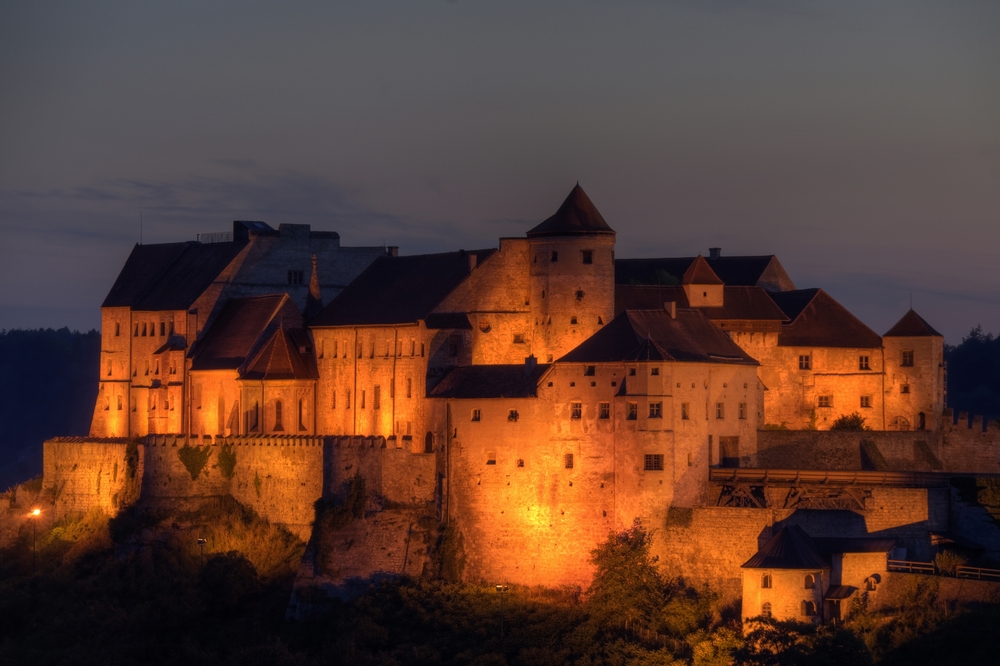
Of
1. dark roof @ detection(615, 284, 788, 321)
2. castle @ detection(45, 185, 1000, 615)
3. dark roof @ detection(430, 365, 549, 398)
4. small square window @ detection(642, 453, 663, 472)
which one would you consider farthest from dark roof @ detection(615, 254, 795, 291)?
small square window @ detection(642, 453, 663, 472)

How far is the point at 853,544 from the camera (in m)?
68.1

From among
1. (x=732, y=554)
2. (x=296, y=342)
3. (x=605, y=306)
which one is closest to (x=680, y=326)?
(x=605, y=306)

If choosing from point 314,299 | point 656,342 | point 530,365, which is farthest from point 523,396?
point 314,299

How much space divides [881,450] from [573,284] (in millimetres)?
15303

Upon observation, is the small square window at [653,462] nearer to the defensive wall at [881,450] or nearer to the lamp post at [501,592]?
the lamp post at [501,592]

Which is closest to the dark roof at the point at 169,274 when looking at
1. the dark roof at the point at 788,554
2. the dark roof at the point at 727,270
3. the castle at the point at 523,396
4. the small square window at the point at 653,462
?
the castle at the point at 523,396

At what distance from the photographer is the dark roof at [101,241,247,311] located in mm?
97000

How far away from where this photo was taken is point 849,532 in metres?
69.2

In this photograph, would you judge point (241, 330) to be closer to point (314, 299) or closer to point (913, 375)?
point (314, 299)

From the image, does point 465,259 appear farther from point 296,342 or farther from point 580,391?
point 580,391

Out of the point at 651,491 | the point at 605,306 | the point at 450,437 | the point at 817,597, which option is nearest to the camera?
the point at 817,597

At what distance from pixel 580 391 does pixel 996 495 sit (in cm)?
1641

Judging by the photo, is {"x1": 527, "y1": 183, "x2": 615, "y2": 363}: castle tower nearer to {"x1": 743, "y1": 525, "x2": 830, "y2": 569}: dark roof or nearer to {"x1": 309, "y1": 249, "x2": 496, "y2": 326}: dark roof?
{"x1": 309, "y1": 249, "x2": 496, "y2": 326}: dark roof

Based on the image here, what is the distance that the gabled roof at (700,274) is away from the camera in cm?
8806
